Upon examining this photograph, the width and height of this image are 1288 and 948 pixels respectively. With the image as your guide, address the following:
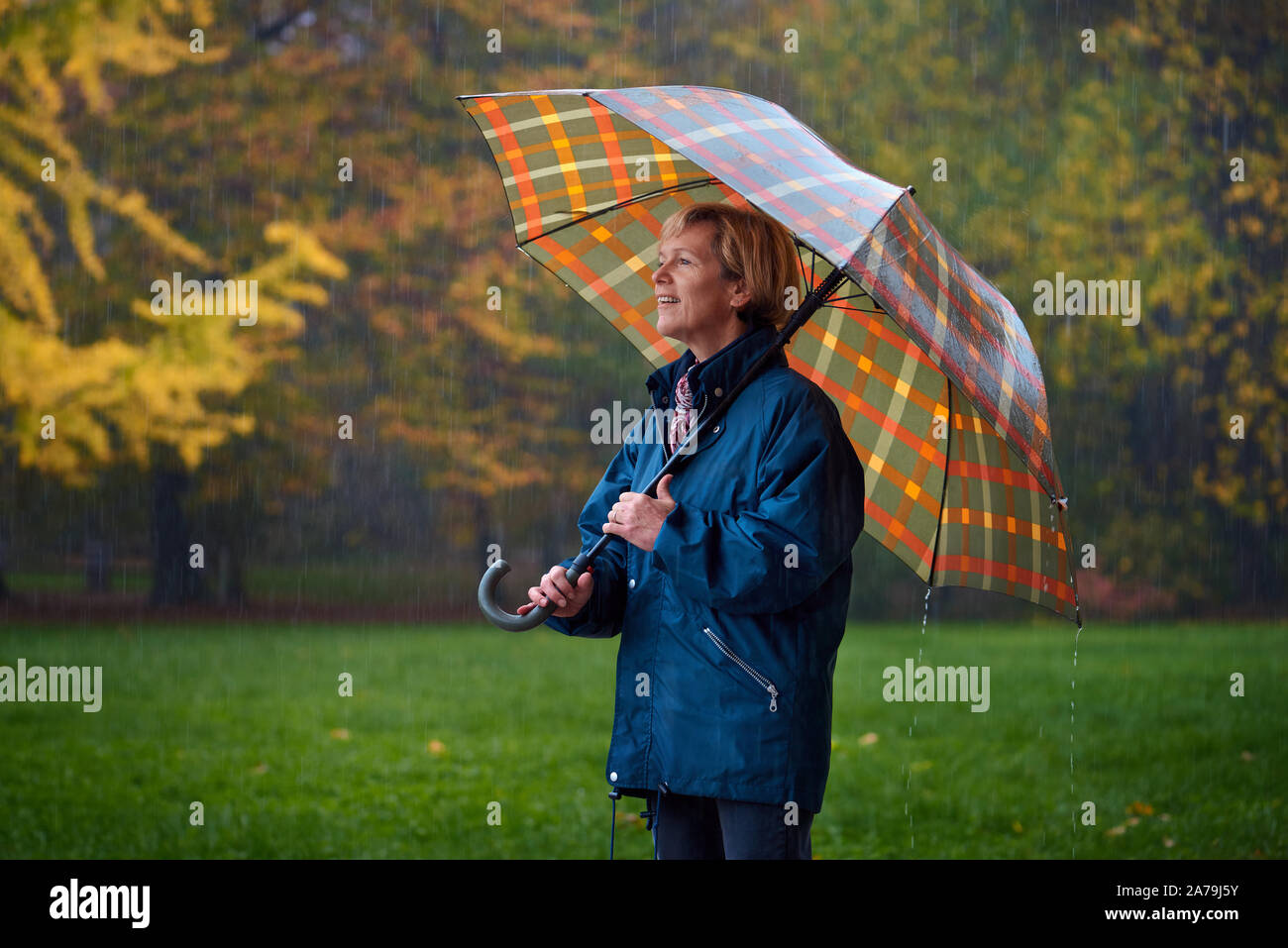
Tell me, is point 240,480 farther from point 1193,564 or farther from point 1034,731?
point 1193,564

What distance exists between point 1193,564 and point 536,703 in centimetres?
857

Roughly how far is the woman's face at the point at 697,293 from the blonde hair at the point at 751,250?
0.8 inches

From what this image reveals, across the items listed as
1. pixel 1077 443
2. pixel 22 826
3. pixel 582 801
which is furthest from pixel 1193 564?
pixel 22 826

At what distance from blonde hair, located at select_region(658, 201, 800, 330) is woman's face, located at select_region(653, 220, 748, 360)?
0.02 meters

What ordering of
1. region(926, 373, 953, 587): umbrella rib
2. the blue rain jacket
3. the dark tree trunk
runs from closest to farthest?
the blue rain jacket, region(926, 373, 953, 587): umbrella rib, the dark tree trunk

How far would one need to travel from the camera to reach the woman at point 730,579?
2852 mm

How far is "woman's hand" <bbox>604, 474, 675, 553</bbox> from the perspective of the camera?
2.94 metres

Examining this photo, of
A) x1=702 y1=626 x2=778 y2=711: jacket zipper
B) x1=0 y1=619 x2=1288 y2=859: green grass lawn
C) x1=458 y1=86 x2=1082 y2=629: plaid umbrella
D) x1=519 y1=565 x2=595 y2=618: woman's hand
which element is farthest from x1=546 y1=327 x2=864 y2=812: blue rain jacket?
x1=0 y1=619 x2=1288 y2=859: green grass lawn

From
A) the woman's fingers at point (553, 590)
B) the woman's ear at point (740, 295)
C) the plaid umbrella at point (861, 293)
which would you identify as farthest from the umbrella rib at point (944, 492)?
the woman's fingers at point (553, 590)

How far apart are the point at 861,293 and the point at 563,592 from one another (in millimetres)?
1189

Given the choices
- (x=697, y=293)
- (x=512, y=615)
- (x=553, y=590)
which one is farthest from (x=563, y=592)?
(x=697, y=293)

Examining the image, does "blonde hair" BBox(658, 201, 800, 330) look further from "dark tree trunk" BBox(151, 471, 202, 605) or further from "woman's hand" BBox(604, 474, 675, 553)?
"dark tree trunk" BBox(151, 471, 202, 605)

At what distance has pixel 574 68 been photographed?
1409cm

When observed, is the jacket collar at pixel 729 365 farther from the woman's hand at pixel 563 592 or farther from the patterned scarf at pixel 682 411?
the woman's hand at pixel 563 592
